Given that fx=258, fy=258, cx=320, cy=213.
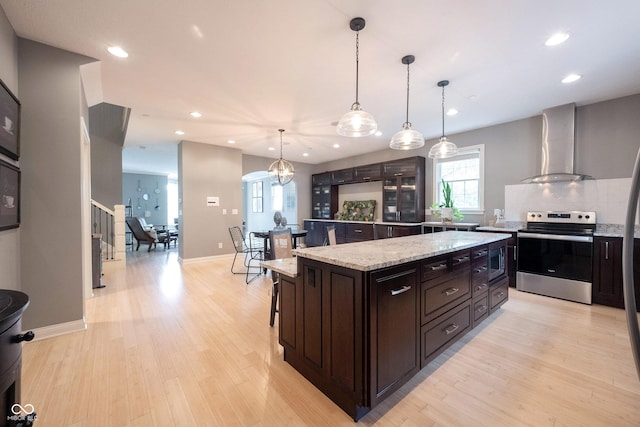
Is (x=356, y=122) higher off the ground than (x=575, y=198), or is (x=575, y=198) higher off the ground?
(x=356, y=122)

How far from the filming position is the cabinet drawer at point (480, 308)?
2469 mm

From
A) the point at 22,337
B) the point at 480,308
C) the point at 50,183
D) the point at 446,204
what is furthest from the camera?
the point at 446,204

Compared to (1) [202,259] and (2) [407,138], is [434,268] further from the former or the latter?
(1) [202,259]

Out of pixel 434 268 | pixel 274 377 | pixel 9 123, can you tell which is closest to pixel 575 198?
pixel 434 268

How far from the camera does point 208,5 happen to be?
1918 mm

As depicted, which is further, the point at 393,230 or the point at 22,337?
the point at 393,230


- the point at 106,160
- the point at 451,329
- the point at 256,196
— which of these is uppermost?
the point at 106,160

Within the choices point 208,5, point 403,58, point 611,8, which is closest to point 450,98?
point 403,58

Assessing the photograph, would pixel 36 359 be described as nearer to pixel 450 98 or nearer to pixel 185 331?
pixel 185 331

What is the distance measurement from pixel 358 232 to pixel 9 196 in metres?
5.70

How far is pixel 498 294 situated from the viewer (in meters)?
2.95

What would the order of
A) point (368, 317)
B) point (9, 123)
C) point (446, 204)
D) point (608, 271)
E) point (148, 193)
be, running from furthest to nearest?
point (148, 193) < point (446, 204) < point (608, 271) < point (9, 123) < point (368, 317)

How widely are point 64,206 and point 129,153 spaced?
5.92 metres

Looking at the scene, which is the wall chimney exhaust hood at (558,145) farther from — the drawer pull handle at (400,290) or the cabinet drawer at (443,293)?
the drawer pull handle at (400,290)
